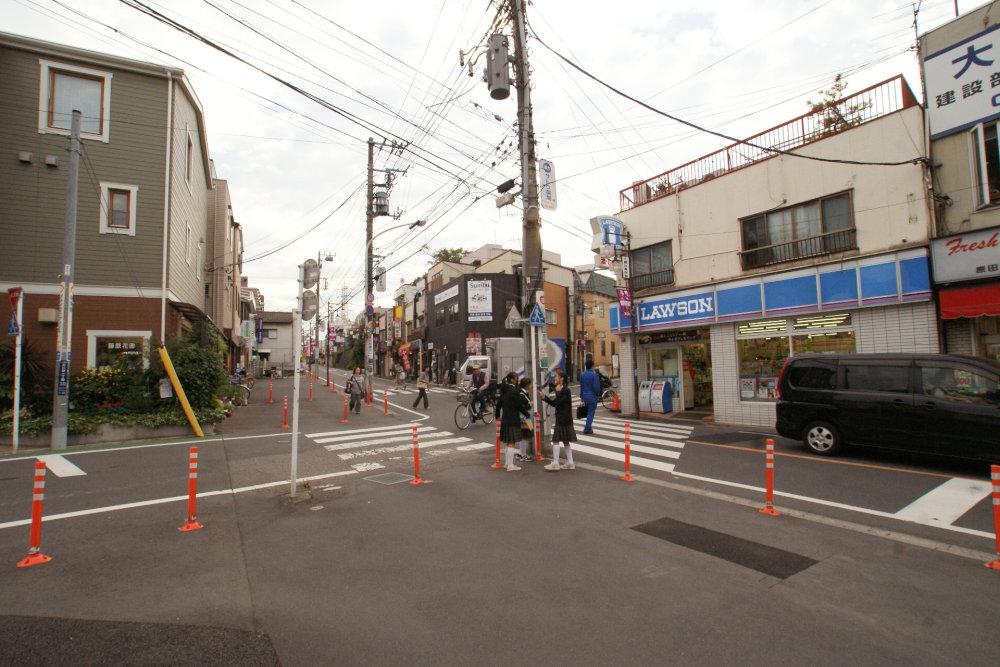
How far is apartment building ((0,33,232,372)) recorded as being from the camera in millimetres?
13211

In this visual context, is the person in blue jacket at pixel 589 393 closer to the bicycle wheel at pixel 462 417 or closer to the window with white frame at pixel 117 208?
the bicycle wheel at pixel 462 417

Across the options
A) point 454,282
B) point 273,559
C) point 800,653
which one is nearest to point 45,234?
point 273,559

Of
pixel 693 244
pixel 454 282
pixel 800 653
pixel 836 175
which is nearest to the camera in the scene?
pixel 800 653

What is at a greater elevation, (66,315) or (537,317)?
(66,315)

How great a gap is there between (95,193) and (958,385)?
2017 cm

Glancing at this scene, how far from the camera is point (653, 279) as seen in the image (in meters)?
16.8

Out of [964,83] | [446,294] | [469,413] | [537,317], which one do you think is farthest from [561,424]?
[446,294]

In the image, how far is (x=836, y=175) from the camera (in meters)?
12.3

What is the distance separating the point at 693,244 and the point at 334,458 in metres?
12.2

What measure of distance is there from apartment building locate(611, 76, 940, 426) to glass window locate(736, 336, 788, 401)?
3 cm

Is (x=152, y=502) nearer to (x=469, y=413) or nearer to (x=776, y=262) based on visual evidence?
(x=469, y=413)

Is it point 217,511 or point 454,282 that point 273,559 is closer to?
point 217,511

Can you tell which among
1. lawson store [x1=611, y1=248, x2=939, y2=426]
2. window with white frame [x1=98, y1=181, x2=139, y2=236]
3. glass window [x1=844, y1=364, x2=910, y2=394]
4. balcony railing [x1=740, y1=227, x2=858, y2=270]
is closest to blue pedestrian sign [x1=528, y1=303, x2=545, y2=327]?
glass window [x1=844, y1=364, x2=910, y2=394]

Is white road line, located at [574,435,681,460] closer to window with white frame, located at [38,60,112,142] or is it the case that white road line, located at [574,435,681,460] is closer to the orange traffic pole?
the orange traffic pole
